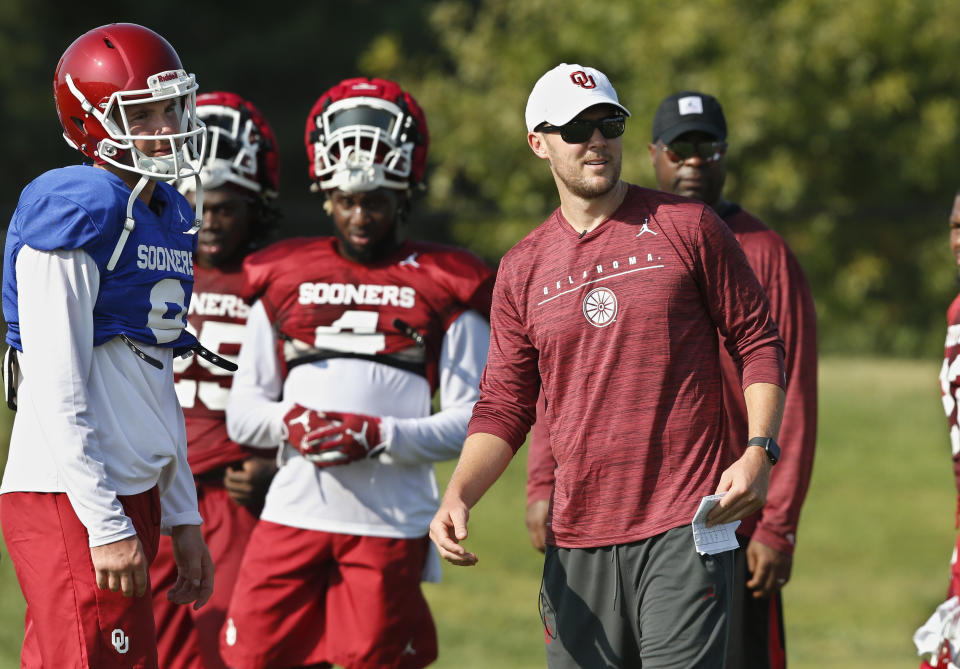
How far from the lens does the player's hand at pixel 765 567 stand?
4.48 metres

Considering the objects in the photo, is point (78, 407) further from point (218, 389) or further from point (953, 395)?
point (953, 395)

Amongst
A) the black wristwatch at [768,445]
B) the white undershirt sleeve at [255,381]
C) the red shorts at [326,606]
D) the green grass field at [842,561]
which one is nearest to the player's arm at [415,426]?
the white undershirt sleeve at [255,381]

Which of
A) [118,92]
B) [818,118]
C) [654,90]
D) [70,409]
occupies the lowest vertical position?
[70,409]

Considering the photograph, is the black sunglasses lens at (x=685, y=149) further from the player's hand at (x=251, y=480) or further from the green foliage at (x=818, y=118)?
the green foliage at (x=818, y=118)

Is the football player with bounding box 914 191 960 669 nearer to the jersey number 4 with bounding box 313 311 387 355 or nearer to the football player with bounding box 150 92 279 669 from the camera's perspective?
the jersey number 4 with bounding box 313 311 387 355

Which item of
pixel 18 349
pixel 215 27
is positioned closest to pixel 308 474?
pixel 18 349

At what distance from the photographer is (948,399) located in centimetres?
400

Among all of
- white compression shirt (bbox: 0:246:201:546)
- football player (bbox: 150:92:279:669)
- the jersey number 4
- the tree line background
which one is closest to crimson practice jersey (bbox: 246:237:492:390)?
the jersey number 4

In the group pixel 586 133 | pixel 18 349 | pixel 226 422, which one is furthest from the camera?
pixel 226 422

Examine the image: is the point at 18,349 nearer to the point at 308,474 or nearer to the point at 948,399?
the point at 308,474

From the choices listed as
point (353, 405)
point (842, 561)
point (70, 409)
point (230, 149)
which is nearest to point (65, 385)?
point (70, 409)

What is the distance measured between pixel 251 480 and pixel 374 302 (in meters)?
0.82

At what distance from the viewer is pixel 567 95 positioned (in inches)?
146

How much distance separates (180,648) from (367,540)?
2.66 feet
